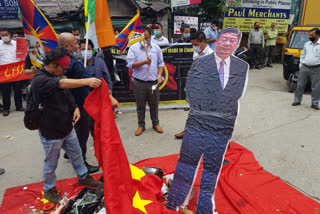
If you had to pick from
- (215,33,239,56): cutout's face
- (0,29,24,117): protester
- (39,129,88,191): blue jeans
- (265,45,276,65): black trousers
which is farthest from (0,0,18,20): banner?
(265,45,276,65): black trousers

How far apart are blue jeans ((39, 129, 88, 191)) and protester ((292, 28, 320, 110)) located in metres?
5.89

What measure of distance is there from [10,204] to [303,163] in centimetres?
429

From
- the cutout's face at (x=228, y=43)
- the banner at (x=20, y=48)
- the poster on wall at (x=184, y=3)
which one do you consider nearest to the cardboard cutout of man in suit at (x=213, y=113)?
the cutout's face at (x=228, y=43)

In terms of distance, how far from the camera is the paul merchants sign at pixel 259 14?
12211mm

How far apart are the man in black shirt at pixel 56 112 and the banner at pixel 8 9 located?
8519 mm

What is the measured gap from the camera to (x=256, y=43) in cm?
1159

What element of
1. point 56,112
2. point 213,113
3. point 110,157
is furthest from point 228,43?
point 56,112

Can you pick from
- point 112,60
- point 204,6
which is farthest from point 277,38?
point 112,60

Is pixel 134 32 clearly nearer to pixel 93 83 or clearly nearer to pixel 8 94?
pixel 93 83

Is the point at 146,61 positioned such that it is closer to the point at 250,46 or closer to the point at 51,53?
the point at 51,53

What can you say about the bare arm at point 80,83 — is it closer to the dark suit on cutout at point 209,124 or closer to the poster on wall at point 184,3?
the dark suit on cutout at point 209,124

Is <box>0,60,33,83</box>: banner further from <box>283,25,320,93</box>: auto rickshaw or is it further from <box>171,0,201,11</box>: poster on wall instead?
<box>283,25,320,93</box>: auto rickshaw

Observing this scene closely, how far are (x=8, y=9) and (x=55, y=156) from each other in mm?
8936

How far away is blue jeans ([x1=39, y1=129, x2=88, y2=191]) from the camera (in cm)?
282
